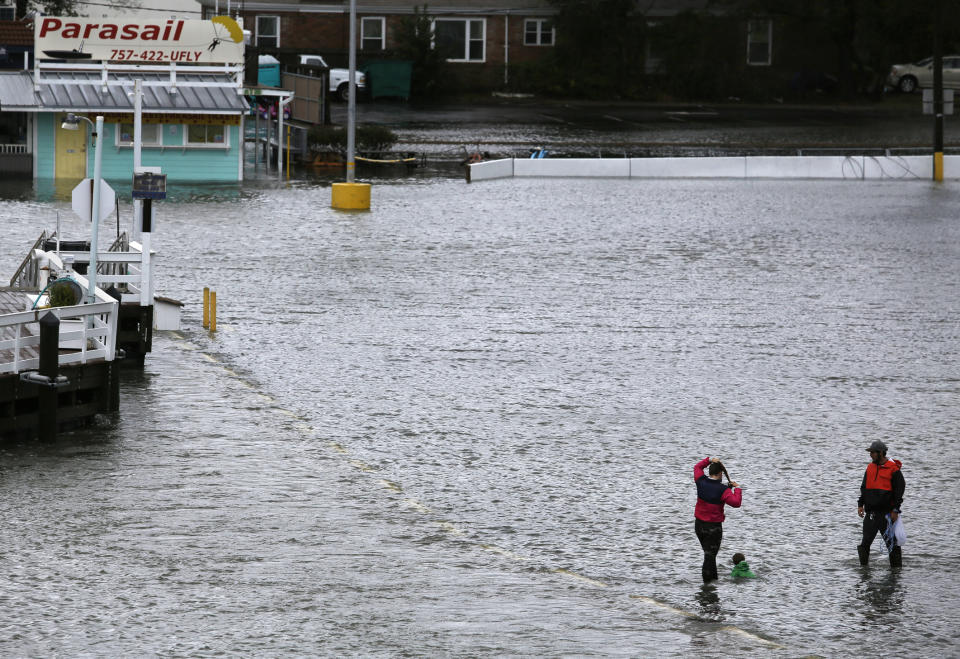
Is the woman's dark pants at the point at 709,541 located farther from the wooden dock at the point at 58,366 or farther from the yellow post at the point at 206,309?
the yellow post at the point at 206,309

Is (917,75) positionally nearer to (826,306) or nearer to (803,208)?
(803,208)

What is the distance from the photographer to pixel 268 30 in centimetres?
7612

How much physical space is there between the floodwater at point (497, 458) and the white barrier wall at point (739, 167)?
1572 centimetres

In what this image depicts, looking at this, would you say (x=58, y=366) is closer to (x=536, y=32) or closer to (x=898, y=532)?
(x=898, y=532)

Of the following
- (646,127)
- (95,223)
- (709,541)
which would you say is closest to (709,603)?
(709,541)

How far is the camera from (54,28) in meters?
47.6

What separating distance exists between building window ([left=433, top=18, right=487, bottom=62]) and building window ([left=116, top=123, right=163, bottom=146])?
29457mm

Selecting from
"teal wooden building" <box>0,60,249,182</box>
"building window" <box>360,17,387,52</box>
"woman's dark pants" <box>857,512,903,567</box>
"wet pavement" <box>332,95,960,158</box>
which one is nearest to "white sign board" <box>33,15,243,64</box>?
"teal wooden building" <box>0,60,249,182</box>

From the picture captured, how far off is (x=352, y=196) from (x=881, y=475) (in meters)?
28.2

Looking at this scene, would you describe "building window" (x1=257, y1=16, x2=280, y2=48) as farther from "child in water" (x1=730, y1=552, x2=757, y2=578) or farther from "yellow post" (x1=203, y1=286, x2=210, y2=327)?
"child in water" (x1=730, y1=552, x2=757, y2=578)

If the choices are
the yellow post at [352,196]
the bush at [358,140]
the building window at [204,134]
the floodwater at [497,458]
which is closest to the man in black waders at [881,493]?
the floodwater at [497,458]

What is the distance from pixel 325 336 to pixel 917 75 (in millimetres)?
57205

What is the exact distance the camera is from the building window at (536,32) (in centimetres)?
7612

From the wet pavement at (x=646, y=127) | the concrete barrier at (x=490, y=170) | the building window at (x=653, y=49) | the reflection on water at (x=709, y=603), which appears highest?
the building window at (x=653, y=49)
